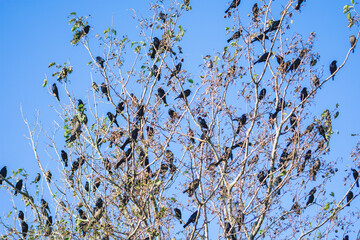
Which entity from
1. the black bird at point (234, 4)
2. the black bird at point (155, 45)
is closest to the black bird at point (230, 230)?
the black bird at point (155, 45)

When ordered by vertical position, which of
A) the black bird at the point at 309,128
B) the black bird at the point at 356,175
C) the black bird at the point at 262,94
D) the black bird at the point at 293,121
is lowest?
the black bird at the point at 356,175

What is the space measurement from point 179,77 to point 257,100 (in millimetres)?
1169

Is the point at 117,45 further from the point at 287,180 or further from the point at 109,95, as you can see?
the point at 287,180

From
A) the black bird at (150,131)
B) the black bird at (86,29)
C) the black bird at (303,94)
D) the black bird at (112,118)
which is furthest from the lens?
the black bird at (86,29)

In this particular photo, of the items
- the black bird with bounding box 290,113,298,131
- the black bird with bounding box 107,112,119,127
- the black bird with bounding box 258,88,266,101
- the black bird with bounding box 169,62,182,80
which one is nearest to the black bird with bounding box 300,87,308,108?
the black bird with bounding box 290,113,298,131

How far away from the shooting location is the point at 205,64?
914 cm

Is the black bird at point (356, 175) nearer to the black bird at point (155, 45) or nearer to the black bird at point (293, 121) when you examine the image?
the black bird at point (293, 121)

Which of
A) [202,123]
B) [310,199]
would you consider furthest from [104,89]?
[310,199]

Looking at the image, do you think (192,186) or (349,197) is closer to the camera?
(192,186)

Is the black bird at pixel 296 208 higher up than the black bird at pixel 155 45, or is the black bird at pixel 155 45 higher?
the black bird at pixel 155 45

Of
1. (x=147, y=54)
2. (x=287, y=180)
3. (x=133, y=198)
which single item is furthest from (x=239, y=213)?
(x=147, y=54)

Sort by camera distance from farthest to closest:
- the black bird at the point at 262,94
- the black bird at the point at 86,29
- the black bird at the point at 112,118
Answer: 1. the black bird at the point at 86,29
2. the black bird at the point at 112,118
3. the black bird at the point at 262,94

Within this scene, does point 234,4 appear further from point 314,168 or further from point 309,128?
point 314,168

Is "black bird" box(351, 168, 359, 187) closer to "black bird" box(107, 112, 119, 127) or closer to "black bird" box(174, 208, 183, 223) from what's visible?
"black bird" box(174, 208, 183, 223)
